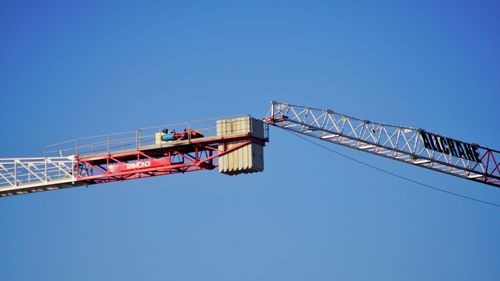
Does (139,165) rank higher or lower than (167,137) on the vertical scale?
lower

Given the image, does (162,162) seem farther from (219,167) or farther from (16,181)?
(16,181)

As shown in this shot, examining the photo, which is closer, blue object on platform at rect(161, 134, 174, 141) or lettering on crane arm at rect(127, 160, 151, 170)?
blue object on platform at rect(161, 134, 174, 141)

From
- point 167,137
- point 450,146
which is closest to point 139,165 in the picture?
point 167,137

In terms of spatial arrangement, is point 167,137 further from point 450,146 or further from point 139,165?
point 450,146

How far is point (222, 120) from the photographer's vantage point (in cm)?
13075

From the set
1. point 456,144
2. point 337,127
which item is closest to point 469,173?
point 456,144

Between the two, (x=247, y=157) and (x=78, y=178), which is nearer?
(x=247, y=157)

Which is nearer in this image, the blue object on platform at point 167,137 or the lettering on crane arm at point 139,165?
the blue object on platform at point 167,137

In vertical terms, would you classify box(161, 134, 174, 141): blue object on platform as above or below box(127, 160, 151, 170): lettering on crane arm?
above

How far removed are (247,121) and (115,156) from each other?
17.1 m

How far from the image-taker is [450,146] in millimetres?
152875

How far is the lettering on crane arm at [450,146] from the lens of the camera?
150m

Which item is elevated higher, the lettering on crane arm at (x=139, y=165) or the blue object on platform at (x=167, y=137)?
the blue object on platform at (x=167, y=137)

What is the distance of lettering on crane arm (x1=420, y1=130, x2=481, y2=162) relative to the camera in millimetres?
149750
